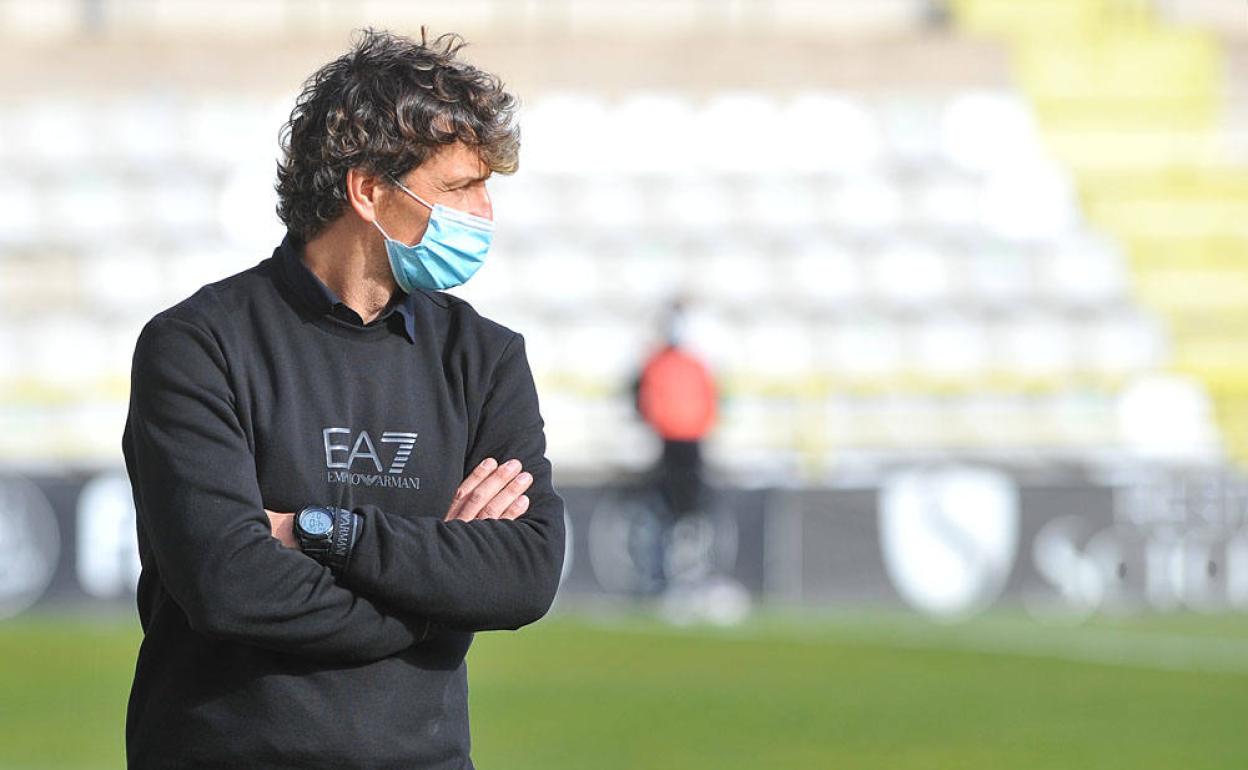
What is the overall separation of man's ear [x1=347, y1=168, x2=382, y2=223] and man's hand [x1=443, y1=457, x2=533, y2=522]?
0.41m

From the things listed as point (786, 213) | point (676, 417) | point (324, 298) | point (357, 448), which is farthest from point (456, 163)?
point (786, 213)

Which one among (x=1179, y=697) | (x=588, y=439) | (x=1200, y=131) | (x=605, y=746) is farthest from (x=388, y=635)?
(x=1200, y=131)

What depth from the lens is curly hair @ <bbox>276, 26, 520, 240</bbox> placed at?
3.34 meters

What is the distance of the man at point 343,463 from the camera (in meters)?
3.28

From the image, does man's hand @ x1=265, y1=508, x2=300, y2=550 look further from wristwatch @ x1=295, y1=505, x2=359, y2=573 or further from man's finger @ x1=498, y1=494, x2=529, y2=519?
man's finger @ x1=498, y1=494, x2=529, y2=519

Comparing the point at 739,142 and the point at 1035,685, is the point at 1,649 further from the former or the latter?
the point at 739,142

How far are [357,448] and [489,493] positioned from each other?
23 centimetres

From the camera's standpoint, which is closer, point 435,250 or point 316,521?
point 316,521

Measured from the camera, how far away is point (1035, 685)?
11242 mm

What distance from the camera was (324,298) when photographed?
11.1 feet

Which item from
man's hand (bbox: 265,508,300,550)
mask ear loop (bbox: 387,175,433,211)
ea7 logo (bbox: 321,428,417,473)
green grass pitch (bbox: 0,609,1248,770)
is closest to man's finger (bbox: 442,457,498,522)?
ea7 logo (bbox: 321,428,417,473)

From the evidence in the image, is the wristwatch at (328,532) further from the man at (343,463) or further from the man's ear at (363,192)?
the man's ear at (363,192)

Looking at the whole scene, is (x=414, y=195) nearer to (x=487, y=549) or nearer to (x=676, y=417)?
(x=487, y=549)

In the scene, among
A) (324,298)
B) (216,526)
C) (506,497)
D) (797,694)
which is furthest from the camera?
(797,694)
